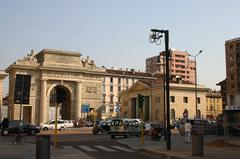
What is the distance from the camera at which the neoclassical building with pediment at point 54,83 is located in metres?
82.5

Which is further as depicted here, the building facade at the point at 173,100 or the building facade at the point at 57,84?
the building facade at the point at 173,100

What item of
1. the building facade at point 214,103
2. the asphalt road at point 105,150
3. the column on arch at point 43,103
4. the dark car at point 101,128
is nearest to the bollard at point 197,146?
the asphalt road at point 105,150

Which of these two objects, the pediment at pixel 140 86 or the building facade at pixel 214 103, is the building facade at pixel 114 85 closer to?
the building facade at pixel 214 103

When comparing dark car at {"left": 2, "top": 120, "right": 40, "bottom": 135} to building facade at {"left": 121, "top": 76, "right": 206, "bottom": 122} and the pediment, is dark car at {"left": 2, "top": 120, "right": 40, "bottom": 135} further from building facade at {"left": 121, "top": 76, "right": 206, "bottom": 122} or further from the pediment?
the pediment

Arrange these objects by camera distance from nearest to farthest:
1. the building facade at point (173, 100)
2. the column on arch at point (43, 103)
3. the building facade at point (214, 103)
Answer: the column on arch at point (43, 103), the building facade at point (173, 100), the building facade at point (214, 103)

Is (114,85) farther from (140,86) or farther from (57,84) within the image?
(57,84)

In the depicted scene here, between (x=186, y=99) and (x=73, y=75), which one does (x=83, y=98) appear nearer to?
(x=73, y=75)

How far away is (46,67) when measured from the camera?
273 ft

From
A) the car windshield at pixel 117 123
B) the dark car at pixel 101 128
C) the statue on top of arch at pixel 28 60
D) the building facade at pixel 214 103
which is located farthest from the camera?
the building facade at pixel 214 103

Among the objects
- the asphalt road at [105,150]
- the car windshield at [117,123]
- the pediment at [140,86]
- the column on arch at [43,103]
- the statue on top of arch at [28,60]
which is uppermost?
the statue on top of arch at [28,60]

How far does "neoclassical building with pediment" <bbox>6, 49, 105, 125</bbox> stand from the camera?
82.5 metres

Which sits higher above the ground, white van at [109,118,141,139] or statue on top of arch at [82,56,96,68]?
statue on top of arch at [82,56,96,68]

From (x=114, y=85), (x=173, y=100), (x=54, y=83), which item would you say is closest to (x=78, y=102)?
(x=54, y=83)

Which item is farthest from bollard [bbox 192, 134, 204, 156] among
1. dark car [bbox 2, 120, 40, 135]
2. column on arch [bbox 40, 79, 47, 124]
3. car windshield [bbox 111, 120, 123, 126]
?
column on arch [bbox 40, 79, 47, 124]
